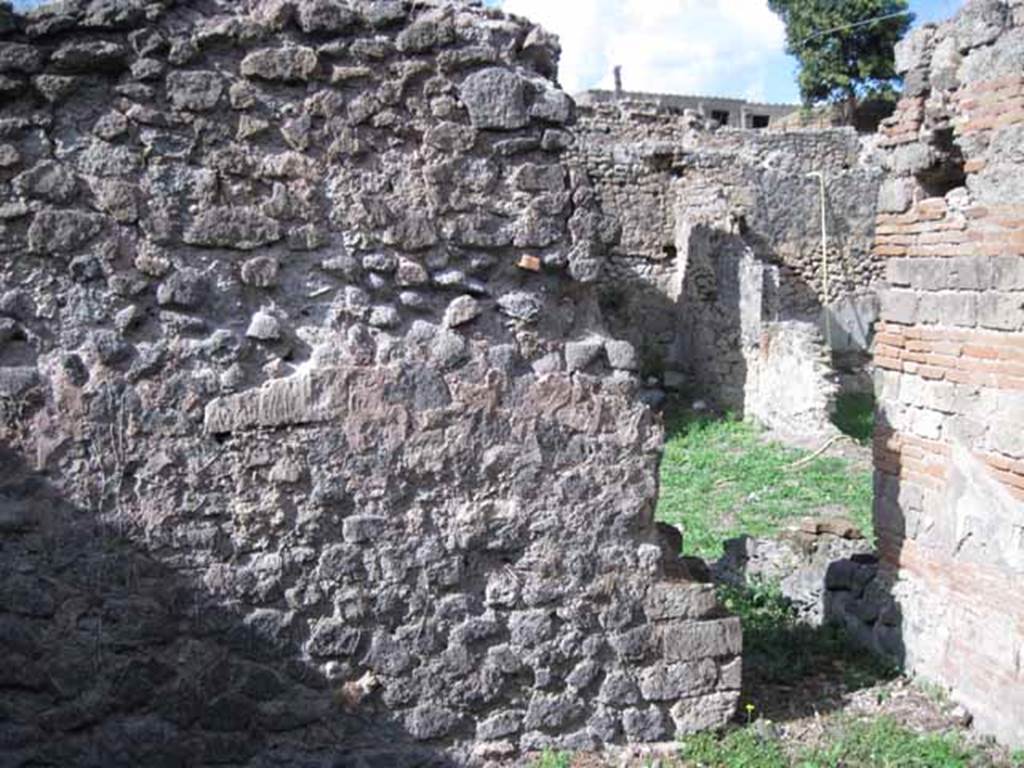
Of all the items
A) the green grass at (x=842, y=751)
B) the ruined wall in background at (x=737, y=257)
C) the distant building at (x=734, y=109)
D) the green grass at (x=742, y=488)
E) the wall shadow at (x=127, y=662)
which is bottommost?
the green grass at (x=742, y=488)

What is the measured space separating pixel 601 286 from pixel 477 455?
10972 millimetres

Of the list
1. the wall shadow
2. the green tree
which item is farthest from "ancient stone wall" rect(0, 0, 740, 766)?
the green tree

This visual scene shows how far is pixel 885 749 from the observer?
4406 millimetres

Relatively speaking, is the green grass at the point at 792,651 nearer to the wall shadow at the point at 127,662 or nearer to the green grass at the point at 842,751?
the green grass at the point at 842,751

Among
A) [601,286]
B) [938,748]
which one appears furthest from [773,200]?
[938,748]

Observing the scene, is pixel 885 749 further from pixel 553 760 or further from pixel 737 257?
pixel 737 257

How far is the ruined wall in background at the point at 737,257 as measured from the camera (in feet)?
42.1

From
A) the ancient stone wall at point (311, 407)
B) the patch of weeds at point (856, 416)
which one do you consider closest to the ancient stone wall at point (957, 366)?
the ancient stone wall at point (311, 407)

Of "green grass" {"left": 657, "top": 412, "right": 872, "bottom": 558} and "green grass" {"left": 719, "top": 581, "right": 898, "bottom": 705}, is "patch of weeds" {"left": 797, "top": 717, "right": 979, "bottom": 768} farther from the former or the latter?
"green grass" {"left": 657, "top": 412, "right": 872, "bottom": 558}

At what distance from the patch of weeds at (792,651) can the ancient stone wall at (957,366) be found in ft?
0.59

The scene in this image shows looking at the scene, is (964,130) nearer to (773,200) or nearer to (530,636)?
(530,636)

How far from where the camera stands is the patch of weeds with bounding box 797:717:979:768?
4297mm

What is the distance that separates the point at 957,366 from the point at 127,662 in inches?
152

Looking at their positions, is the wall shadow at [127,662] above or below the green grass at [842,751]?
above
